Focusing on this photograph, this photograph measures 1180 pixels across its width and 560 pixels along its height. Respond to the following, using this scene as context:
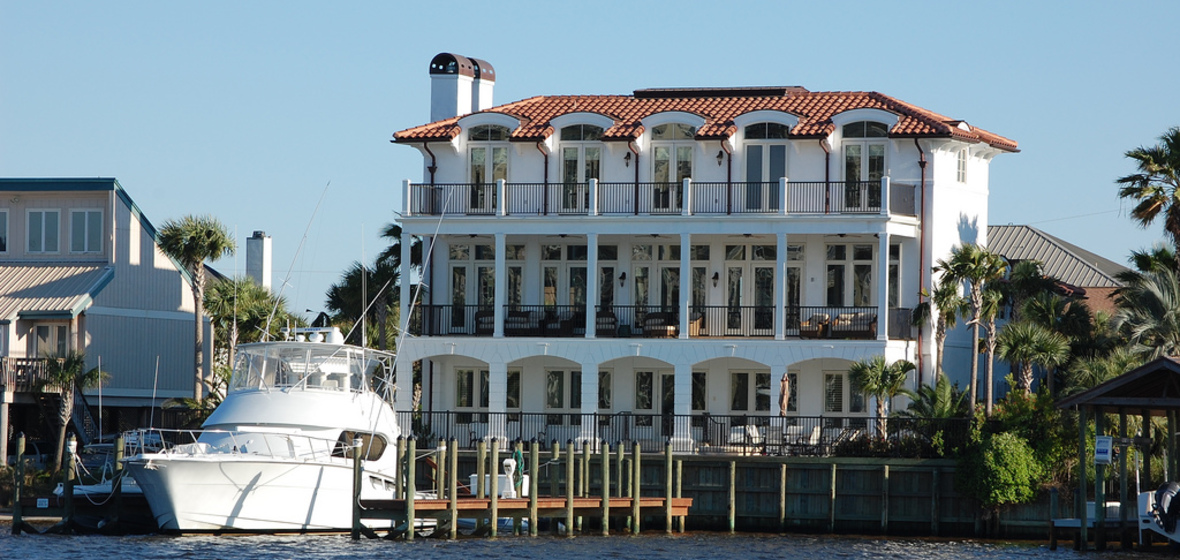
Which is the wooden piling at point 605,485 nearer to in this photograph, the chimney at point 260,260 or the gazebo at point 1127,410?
the gazebo at point 1127,410

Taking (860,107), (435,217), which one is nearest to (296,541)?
(435,217)

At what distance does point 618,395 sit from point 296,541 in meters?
13.2

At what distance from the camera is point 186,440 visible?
4444 centimetres

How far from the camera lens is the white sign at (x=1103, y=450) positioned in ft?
110

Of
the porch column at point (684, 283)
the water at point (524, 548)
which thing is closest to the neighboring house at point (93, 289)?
the water at point (524, 548)

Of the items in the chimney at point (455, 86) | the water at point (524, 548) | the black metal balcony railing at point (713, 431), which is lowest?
the water at point (524, 548)

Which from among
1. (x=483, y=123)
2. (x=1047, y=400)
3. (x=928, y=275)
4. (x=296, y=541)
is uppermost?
(x=483, y=123)

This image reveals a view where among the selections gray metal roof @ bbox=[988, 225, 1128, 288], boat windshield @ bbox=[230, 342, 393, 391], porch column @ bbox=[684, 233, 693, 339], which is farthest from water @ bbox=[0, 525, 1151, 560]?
gray metal roof @ bbox=[988, 225, 1128, 288]

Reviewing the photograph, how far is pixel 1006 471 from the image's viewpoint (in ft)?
124

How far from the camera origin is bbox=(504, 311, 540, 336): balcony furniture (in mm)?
46312

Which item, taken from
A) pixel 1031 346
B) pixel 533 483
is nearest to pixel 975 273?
pixel 1031 346

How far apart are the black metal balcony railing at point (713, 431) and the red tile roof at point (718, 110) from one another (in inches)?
285

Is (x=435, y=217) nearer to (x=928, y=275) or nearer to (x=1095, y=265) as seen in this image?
(x=928, y=275)

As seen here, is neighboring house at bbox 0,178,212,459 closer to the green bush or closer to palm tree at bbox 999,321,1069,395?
palm tree at bbox 999,321,1069,395
